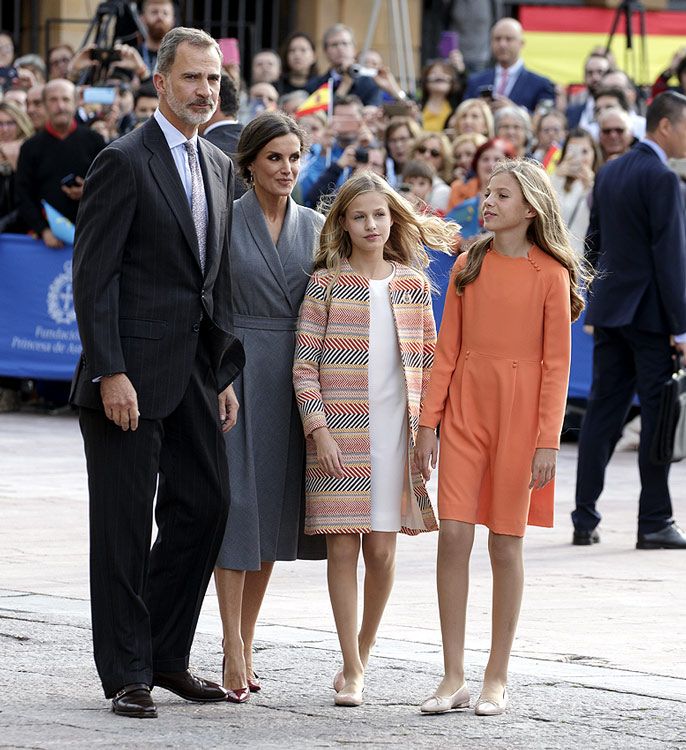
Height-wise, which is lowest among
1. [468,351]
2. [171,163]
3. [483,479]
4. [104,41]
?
[483,479]

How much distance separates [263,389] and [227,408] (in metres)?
→ 0.16

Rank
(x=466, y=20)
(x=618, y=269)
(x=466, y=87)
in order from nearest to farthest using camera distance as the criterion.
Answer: (x=618, y=269) → (x=466, y=87) → (x=466, y=20)

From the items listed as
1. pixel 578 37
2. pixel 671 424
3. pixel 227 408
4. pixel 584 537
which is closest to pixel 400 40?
pixel 578 37

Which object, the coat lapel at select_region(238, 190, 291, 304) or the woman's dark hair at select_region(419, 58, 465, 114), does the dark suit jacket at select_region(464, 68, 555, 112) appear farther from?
the coat lapel at select_region(238, 190, 291, 304)

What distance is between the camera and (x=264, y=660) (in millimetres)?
6074

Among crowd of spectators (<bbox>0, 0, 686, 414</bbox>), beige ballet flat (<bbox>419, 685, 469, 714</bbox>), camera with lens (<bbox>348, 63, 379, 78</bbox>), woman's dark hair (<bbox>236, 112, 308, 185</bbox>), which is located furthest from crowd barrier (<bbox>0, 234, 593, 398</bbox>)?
beige ballet flat (<bbox>419, 685, 469, 714</bbox>)

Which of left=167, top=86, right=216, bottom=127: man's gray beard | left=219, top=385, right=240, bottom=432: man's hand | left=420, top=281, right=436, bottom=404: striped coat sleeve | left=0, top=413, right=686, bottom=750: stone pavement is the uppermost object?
left=167, top=86, right=216, bottom=127: man's gray beard

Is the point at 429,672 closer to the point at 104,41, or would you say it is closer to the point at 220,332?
the point at 220,332

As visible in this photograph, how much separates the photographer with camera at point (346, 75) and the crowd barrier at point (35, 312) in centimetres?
326

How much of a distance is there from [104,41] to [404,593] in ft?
33.9

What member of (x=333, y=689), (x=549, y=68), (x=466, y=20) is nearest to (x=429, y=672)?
(x=333, y=689)

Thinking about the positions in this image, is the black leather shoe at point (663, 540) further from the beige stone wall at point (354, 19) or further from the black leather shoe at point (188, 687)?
the beige stone wall at point (354, 19)

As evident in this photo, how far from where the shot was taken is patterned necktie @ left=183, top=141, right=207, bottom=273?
5.50 metres

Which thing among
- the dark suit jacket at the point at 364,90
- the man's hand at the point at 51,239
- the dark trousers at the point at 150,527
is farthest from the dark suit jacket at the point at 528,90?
the dark trousers at the point at 150,527
